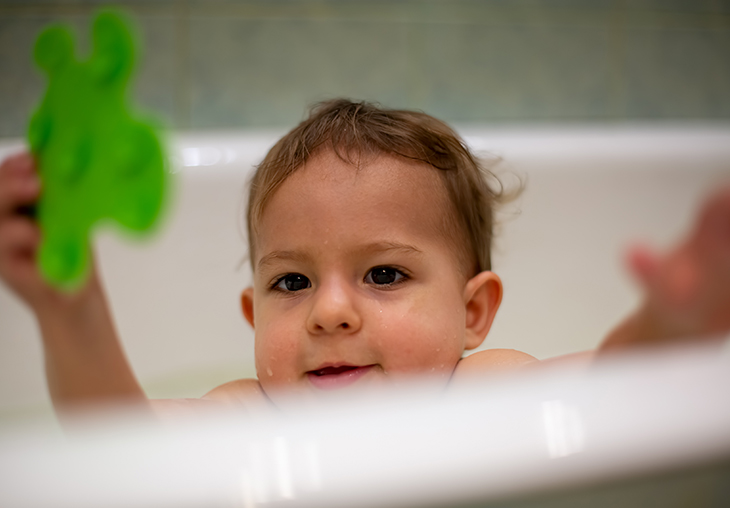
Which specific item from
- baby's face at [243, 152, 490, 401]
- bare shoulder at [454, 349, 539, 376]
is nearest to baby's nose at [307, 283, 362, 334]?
baby's face at [243, 152, 490, 401]

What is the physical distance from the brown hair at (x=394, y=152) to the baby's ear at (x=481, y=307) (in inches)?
0.9

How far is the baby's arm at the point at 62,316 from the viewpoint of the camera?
606 millimetres

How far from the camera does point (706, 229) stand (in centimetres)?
58

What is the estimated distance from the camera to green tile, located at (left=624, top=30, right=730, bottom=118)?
1.65 m

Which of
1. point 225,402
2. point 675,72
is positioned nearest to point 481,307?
point 225,402

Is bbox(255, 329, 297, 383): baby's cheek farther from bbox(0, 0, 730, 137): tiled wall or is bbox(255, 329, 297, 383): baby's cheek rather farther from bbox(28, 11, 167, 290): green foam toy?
bbox(0, 0, 730, 137): tiled wall

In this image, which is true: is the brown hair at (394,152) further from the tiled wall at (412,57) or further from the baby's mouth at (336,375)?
the tiled wall at (412,57)

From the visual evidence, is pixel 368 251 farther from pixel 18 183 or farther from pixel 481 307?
pixel 18 183

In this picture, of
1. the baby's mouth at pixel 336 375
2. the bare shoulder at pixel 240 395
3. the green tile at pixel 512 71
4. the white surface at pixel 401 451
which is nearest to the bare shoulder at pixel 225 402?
the bare shoulder at pixel 240 395

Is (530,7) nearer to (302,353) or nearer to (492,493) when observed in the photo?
(302,353)

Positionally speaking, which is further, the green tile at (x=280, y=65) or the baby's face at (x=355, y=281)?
the green tile at (x=280, y=65)

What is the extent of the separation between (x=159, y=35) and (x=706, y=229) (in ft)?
4.00

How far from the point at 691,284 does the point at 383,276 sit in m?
0.29

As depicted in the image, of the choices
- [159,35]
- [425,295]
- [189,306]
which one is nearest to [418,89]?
[159,35]
